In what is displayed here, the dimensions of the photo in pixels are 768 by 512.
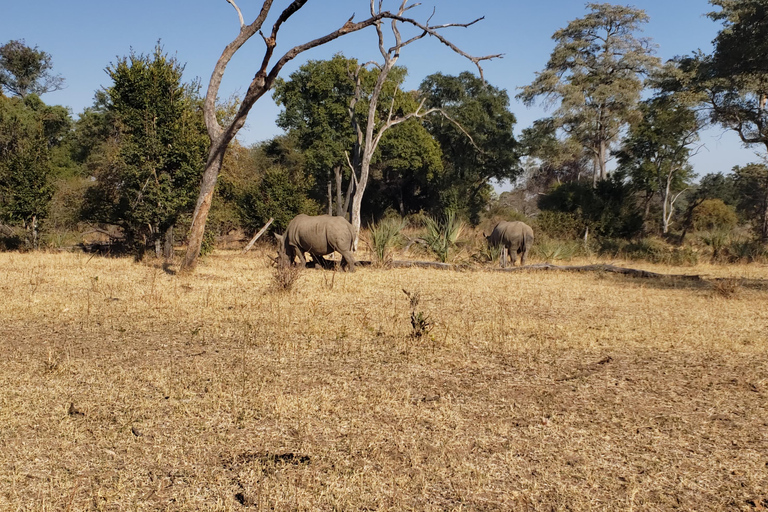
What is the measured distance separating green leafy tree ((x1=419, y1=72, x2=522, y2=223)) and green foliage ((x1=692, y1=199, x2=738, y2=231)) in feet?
32.3

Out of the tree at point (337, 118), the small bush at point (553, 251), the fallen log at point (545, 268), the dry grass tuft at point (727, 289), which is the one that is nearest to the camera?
the dry grass tuft at point (727, 289)

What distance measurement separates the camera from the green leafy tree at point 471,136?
35.1 m

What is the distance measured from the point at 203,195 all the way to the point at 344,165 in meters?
18.5

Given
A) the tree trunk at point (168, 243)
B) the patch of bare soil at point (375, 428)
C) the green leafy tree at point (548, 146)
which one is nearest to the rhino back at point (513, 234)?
the tree trunk at point (168, 243)

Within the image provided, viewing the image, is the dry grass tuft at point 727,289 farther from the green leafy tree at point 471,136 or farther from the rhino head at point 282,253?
the green leafy tree at point 471,136

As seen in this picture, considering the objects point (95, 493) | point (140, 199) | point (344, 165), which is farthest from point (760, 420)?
point (344, 165)

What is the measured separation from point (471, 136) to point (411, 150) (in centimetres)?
580

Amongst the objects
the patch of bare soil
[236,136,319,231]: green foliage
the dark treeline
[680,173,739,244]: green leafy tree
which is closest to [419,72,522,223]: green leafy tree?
the dark treeline

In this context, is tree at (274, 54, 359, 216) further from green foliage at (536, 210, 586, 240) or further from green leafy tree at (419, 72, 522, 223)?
green foliage at (536, 210, 586, 240)

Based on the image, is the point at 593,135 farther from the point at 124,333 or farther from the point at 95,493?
the point at 95,493

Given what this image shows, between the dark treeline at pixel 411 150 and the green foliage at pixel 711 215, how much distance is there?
5.7 inches

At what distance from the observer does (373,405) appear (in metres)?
5.21

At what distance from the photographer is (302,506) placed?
352cm

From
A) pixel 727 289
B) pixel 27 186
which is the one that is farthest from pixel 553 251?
pixel 27 186
